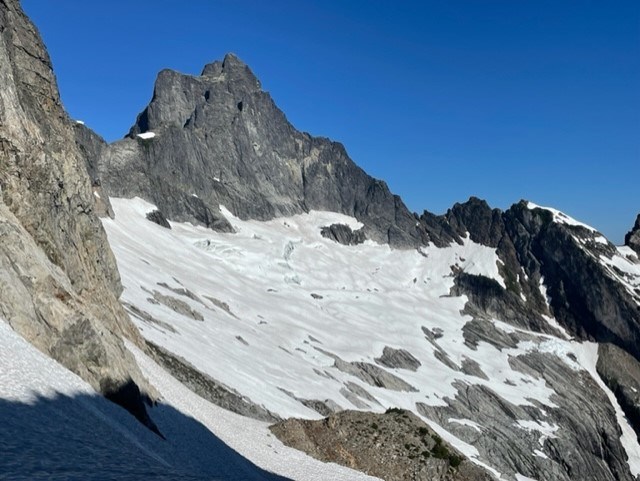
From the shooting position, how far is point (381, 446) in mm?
43906

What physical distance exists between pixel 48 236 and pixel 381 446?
28005 mm

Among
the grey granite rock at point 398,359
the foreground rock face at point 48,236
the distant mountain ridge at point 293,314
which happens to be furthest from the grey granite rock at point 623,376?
the foreground rock face at point 48,236

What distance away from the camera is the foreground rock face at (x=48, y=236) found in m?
26.3

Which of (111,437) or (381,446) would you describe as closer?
(111,437)

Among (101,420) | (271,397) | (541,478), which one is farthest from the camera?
(541,478)

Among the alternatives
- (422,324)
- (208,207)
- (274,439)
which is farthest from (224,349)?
(208,207)

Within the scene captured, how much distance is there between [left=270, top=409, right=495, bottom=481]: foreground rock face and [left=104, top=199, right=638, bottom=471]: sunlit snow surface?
1061 centimetres

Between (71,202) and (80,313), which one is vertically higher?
(71,202)

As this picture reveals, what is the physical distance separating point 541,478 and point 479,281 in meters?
95.7

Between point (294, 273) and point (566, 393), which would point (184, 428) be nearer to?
point (566, 393)

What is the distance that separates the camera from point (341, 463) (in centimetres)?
4138

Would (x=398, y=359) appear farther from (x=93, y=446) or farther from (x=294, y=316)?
(x=93, y=446)

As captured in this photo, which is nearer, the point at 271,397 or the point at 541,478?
the point at 271,397

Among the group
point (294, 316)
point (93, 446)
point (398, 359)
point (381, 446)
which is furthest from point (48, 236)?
point (294, 316)
